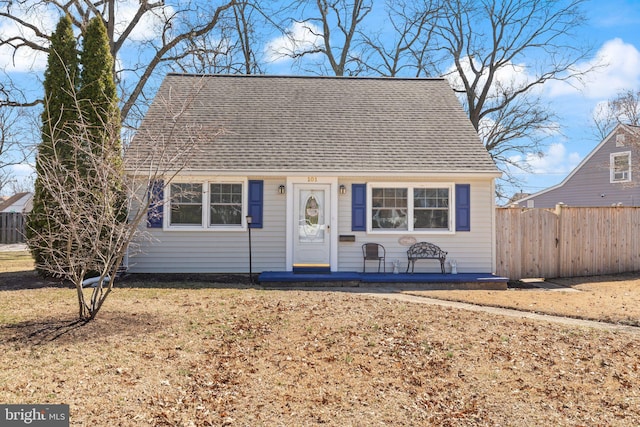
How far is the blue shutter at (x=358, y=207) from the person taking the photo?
37.4 feet

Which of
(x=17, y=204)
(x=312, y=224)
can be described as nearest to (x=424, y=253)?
(x=312, y=224)

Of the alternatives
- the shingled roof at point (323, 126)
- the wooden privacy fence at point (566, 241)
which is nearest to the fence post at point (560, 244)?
the wooden privacy fence at point (566, 241)

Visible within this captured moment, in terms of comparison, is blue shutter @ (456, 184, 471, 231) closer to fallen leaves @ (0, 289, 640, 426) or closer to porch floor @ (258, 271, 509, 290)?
porch floor @ (258, 271, 509, 290)

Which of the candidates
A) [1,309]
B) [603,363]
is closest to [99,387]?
[1,309]

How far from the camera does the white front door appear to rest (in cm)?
1152

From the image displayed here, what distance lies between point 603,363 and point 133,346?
17.8 ft

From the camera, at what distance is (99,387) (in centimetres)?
424

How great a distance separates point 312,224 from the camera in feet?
38.0

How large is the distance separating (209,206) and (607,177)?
20.7m

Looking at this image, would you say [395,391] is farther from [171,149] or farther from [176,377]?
[171,149]

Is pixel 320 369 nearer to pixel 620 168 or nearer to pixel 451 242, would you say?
pixel 451 242

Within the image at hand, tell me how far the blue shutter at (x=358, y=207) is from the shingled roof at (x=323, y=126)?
463 mm

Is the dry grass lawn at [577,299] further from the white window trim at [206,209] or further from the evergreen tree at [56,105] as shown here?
the evergreen tree at [56,105]

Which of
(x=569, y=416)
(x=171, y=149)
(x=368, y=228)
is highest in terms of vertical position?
(x=171, y=149)
